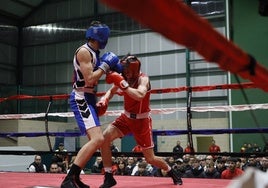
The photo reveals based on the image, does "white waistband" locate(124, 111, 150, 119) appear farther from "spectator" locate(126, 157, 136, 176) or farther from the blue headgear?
"spectator" locate(126, 157, 136, 176)

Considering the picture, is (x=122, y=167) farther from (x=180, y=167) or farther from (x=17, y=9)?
(x=17, y=9)

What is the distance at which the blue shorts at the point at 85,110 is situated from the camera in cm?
296

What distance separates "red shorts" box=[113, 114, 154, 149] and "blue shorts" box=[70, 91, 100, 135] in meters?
0.57

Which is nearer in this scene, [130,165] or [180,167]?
[180,167]

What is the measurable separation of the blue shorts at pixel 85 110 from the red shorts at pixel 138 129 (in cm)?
57

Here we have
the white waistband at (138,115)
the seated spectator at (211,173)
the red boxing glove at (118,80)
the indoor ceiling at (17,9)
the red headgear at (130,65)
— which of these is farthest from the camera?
the indoor ceiling at (17,9)

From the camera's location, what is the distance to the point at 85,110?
2986 mm

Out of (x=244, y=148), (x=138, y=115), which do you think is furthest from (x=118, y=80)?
(x=244, y=148)

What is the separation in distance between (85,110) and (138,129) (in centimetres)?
70

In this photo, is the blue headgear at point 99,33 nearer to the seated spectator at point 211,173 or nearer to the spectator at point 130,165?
the seated spectator at point 211,173

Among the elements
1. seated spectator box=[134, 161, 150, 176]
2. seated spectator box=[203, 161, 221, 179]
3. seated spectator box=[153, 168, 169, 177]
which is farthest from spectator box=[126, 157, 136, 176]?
seated spectator box=[203, 161, 221, 179]

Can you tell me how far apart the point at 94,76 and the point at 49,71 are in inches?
580

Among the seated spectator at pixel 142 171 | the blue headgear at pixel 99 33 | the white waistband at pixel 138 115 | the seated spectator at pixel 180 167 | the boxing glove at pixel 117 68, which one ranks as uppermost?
the blue headgear at pixel 99 33

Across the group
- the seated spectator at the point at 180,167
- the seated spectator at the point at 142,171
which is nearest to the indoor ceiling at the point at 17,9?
the seated spectator at the point at 142,171
